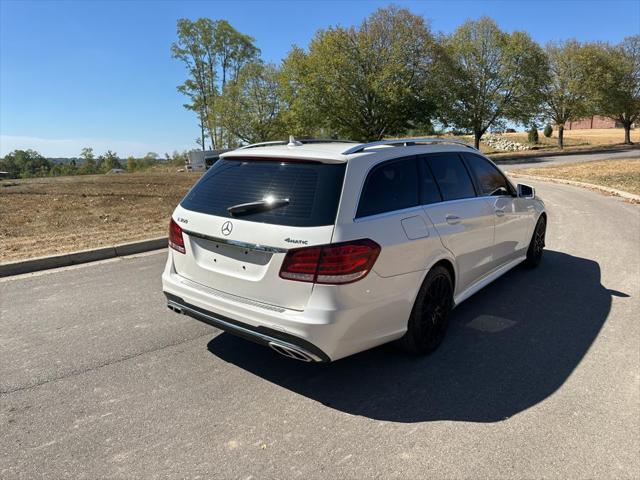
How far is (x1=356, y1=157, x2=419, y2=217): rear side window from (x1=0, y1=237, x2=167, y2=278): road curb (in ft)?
17.7

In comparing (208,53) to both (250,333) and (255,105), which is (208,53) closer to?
(255,105)

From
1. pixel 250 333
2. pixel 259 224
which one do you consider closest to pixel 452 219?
pixel 259 224

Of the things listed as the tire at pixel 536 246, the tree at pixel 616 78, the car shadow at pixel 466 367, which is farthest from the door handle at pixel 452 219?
the tree at pixel 616 78

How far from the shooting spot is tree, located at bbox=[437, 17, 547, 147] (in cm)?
3825

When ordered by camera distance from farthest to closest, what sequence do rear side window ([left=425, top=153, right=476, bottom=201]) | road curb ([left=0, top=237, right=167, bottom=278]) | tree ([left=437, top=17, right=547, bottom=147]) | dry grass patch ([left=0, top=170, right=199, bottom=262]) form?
tree ([left=437, top=17, right=547, bottom=147])
dry grass patch ([left=0, top=170, right=199, bottom=262])
road curb ([left=0, top=237, right=167, bottom=278])
rear side window ([left=425, top=153, right=476, bottom=201])

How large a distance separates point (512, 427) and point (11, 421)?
3.21 metres

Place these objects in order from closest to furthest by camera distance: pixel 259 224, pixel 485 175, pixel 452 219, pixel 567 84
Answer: pixel 259 224
pixel 452 219
pixel 485 175
pixel 567 84

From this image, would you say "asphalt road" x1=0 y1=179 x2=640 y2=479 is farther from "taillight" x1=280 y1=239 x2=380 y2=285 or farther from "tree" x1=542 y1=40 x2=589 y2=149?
"tree" x1=542 y1=40 x2=589 y2=149

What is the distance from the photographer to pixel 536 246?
6.28 meters

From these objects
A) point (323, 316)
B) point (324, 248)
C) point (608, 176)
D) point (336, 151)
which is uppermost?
point (336, 151)

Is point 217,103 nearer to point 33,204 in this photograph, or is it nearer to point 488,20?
point 488,20

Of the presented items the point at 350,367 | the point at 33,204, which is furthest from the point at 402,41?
the point at 350,367

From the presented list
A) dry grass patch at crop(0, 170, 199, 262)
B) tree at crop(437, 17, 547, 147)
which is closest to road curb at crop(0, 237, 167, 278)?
dry grass patch at crop(0, 170, 199, 262)

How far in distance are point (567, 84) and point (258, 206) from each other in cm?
5150
